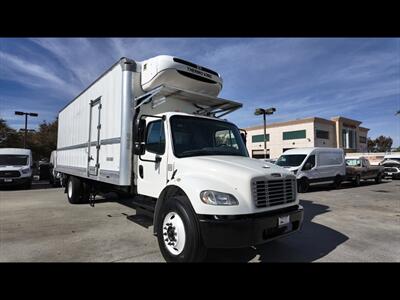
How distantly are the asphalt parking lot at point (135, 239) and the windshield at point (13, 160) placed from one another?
8.59 metres

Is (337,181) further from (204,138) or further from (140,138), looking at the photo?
(140,138)

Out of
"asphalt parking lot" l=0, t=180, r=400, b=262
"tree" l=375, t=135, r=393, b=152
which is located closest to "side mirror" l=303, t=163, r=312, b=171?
"asphalt parking lot" l=0, t=180, r=400, b=262

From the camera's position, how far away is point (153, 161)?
498 centimetres

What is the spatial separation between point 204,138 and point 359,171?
55.3 feet

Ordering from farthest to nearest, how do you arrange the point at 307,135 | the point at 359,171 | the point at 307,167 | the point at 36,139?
the point at 307,135 → the point at 36,139 → the point at 359,171 → the point at 307,167

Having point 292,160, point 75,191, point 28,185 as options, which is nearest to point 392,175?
point 292,160

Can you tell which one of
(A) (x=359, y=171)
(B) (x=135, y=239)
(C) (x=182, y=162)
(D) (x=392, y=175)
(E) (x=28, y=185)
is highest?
(C) (x=182, y=162)

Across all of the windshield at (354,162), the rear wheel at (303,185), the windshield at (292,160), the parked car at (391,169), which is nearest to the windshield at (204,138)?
the rear wheel at (303,185)

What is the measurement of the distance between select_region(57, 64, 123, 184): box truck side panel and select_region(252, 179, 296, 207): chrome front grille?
3207 millimetres

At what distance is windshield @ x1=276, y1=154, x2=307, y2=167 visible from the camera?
14445 millimetres

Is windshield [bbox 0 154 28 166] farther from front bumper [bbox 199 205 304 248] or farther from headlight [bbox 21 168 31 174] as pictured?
front bumper [bbox 199 205 304 248]

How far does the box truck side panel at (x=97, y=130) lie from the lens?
5.91 metres

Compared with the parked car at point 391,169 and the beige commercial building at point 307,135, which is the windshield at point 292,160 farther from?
the beige commercial building at point 307,135
